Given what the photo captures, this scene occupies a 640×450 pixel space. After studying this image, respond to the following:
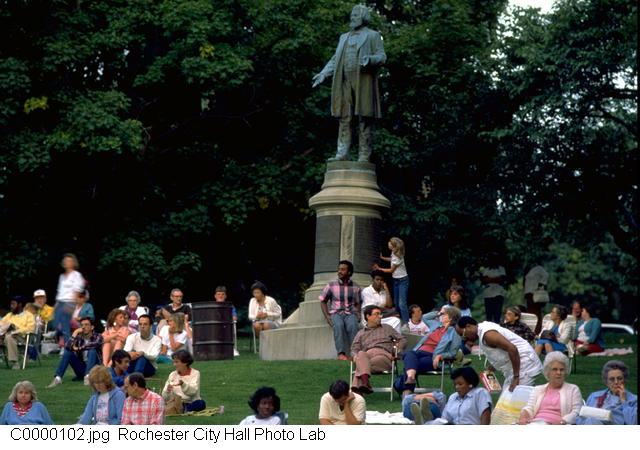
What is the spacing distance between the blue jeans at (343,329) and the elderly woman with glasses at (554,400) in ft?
23.9

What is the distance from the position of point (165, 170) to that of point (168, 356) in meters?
14.1

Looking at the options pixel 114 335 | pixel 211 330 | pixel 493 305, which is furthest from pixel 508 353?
pixel 493 305

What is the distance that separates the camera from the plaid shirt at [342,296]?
21891mm

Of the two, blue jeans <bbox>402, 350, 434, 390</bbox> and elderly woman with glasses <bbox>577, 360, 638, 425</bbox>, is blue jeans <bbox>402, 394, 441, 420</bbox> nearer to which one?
blue jeans <bbox>402, 350, 434, 390</bbox>

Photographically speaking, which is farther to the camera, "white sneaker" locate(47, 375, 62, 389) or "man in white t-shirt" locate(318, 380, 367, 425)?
"white sneaker" locate(47, 375, 62, 389)

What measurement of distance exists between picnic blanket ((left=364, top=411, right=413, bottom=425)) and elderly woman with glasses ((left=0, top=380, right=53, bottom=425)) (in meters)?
3.54

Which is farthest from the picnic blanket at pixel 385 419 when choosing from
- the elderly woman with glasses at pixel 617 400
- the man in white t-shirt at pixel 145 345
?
the man in white t-shirt at pixel 145 345

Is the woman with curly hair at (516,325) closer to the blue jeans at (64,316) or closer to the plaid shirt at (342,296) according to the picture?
the plaid shirt at (342,296)

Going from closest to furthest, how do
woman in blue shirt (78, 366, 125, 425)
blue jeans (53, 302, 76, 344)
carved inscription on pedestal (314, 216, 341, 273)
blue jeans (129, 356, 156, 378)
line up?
woman in blue shirt (78, 366, 125, 425) < blue jeans (129, 356, 156, 378) < blue jeans (53, 302, 76, 344) < carved inscription on pedestal (314, 216, 341, 273)

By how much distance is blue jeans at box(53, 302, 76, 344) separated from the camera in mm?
23188

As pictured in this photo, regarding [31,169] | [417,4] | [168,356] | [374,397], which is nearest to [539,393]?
[374,397]

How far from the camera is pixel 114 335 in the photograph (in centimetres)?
2209

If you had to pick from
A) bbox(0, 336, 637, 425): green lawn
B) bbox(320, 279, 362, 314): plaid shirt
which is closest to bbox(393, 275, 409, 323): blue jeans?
bbox(0, 336, 637, 425): green lawn
